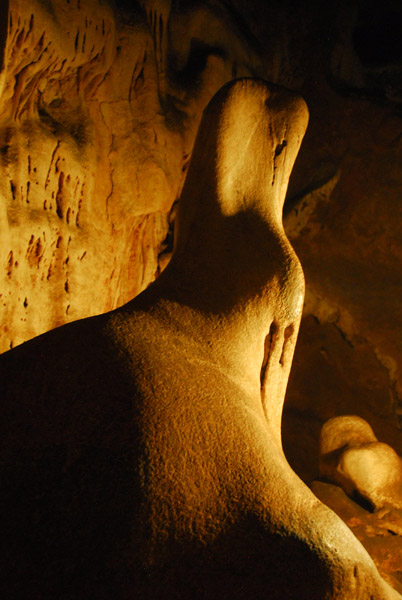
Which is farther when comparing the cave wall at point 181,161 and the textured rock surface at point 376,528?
the textured rock surface at point 376,528

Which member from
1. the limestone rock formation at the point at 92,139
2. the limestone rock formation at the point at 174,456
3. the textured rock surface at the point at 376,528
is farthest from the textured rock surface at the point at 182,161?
the limestone rock formation at the point at 174,456

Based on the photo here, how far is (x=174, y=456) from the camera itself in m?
1.48

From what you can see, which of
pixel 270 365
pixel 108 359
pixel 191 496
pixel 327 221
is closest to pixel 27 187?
pixel 108 359

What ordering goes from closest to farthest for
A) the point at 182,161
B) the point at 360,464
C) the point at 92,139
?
the point at 92,139 < the point at 182,161 < the point at 360,464

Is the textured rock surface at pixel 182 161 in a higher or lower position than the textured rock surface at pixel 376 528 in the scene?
higher

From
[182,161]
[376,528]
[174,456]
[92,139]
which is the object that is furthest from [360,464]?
[92,139]

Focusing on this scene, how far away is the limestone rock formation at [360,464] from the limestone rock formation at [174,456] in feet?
6.29

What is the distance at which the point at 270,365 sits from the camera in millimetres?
2051

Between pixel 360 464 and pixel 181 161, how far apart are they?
8.03 ft

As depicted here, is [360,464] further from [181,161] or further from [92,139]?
[92,139]

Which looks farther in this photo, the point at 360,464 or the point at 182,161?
the point at 360,464

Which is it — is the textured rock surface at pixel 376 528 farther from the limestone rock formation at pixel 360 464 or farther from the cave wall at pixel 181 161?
the cave wall at pixel 181 161

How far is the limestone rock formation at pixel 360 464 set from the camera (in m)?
3.55

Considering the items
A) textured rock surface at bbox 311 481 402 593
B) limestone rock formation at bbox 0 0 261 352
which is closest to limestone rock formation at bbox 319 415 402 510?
textured rock surface at bbox 311 481 402 593
